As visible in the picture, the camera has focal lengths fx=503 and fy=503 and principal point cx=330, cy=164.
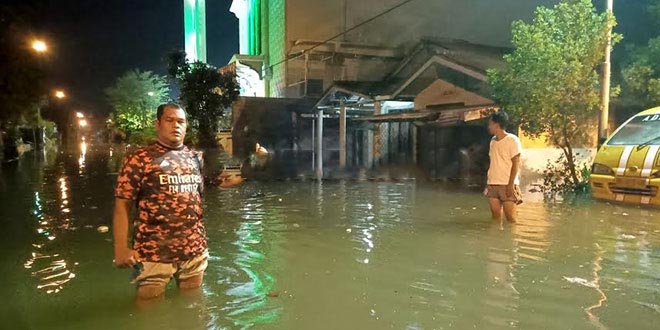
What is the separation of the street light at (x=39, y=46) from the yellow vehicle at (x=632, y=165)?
746 inches

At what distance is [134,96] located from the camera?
5550 cm

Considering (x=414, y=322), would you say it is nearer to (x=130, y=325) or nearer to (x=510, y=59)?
(x=130, y=325)

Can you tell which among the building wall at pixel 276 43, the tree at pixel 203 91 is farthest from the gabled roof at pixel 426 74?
the tree at pixel 203 91

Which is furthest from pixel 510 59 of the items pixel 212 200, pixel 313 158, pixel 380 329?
pixel 313 158

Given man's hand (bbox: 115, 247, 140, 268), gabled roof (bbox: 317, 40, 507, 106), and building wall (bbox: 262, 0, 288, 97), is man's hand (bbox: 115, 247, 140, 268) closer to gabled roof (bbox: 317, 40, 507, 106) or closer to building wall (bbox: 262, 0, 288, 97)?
gabled roof (bbox: 317, 40, 507, 106)

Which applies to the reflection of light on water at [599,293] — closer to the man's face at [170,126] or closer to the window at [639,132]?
the man's face at [170,126]

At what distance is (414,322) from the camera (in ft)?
12.8

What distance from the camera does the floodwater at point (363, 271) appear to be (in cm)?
403

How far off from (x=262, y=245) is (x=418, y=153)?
14.5 m

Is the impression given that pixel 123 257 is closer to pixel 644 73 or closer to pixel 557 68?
pixel 557 68

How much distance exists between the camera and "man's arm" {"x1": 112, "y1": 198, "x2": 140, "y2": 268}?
3.48 metres

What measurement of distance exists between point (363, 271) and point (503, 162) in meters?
3.01

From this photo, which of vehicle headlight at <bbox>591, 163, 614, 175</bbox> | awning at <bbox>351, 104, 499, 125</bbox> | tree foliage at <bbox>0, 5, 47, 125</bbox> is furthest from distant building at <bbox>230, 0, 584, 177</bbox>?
tree foliage at <bbox>0, 5, 47, 125</bbox>

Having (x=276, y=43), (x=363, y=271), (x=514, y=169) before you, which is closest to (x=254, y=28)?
(x=276, y=43)
